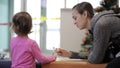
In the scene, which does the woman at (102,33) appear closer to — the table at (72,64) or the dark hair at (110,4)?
the table at (72,64)


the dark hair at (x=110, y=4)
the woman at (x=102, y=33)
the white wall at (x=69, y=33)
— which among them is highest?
the dark hair at (x=110, y=4)

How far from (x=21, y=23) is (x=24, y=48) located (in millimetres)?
199

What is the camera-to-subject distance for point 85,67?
1695mm

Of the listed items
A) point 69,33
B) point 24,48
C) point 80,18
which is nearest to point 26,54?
point 24,48

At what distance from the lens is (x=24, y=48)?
180cm

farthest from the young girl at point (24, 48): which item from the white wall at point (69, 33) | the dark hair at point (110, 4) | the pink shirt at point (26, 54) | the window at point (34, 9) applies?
the window at point (34, 9)

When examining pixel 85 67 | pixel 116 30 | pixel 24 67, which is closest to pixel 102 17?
pixel 116 30

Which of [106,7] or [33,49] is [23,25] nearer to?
[33,49]

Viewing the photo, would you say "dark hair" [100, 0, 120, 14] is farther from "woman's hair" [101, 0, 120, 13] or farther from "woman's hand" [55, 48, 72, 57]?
"woman's hand" [55, 48, 72, 57]

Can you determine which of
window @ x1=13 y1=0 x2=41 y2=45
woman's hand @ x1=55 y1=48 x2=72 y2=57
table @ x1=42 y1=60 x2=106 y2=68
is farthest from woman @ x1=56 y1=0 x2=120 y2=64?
window @ x1=13 y1=0 x2=41 y2=45

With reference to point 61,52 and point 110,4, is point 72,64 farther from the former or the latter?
point 110,4

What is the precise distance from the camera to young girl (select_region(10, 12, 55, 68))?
1.80 m

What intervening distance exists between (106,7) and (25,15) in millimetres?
2214

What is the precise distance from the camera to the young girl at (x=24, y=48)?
5.89 ft
